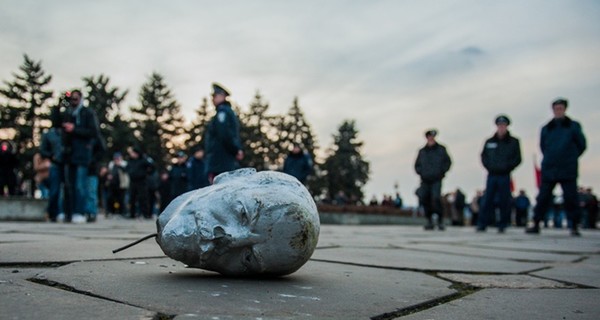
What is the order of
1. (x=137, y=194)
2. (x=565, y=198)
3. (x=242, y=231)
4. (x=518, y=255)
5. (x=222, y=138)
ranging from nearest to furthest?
(x=242, y=231) < (x=518, y=255) < (x=222, y=138) < (x=565, y=198) < (x=137, y=194)

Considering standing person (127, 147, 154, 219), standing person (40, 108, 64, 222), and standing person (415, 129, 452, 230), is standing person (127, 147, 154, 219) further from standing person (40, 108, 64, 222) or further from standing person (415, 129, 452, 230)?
standing person (415, 129, 452, 230)

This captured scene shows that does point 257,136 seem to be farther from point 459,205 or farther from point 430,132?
point 430,132

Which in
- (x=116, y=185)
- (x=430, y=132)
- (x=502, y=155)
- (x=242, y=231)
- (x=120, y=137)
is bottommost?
(x=242, y=231)

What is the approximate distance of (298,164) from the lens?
1037 cm

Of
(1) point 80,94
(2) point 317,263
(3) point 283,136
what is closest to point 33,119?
(3) point 283,136

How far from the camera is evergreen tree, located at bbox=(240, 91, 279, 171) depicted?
5128cm

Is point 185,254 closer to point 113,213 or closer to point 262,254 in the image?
point 262,254

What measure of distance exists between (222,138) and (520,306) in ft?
17.1

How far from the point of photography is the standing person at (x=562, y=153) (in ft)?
24.5

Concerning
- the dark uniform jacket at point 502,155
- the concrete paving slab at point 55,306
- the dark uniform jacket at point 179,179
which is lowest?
the concrete paving slab at point 55,306

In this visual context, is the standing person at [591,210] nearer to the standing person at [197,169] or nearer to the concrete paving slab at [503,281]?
the standing person at [197,169]

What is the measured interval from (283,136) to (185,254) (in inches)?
2076

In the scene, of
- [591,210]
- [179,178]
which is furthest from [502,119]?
[591,210]

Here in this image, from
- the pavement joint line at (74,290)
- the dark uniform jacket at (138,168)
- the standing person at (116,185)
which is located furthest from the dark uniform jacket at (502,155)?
the standing person at (116,185)
